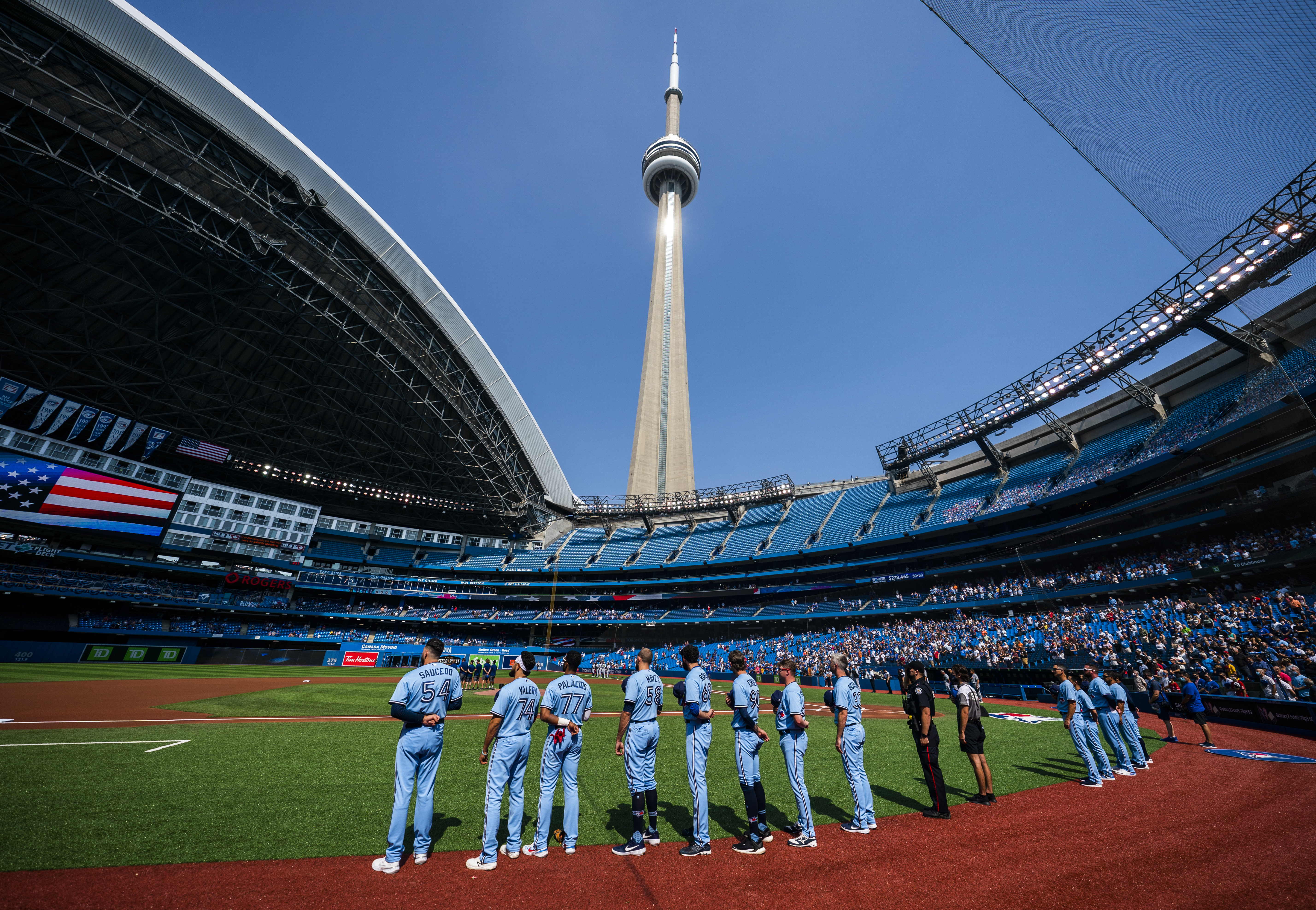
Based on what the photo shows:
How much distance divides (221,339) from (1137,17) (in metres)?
49.4

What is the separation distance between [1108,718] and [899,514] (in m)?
37.8

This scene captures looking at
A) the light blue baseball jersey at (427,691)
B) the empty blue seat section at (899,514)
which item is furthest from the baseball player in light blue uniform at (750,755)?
the empty blue seat section at (899,514)

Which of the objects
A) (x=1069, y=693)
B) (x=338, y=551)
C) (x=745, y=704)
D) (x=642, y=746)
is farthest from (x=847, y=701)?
(x=338, y=551)

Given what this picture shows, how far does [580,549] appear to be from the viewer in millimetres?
62250

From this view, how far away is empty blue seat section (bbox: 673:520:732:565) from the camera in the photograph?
53.9m

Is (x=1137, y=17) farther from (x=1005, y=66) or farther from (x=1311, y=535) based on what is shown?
(x=1311, y=535)

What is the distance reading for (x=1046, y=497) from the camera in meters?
33.2

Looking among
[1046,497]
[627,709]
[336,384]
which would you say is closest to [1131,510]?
[1046,497]

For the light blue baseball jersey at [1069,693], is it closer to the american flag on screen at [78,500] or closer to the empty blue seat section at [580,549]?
the empty blue seat section at [580,549]

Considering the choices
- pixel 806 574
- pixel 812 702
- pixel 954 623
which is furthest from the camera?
pixel 806 574

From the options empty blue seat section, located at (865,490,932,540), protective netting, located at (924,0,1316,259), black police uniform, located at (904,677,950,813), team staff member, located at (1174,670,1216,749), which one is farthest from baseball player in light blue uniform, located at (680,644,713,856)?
empty blue seat section, located at (865,490,932,540)

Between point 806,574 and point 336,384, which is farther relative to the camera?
point 806,574

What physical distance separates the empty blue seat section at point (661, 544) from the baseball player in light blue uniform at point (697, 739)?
49.9 m

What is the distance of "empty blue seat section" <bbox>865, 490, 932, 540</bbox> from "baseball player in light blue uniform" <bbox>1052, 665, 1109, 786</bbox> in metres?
34.7
